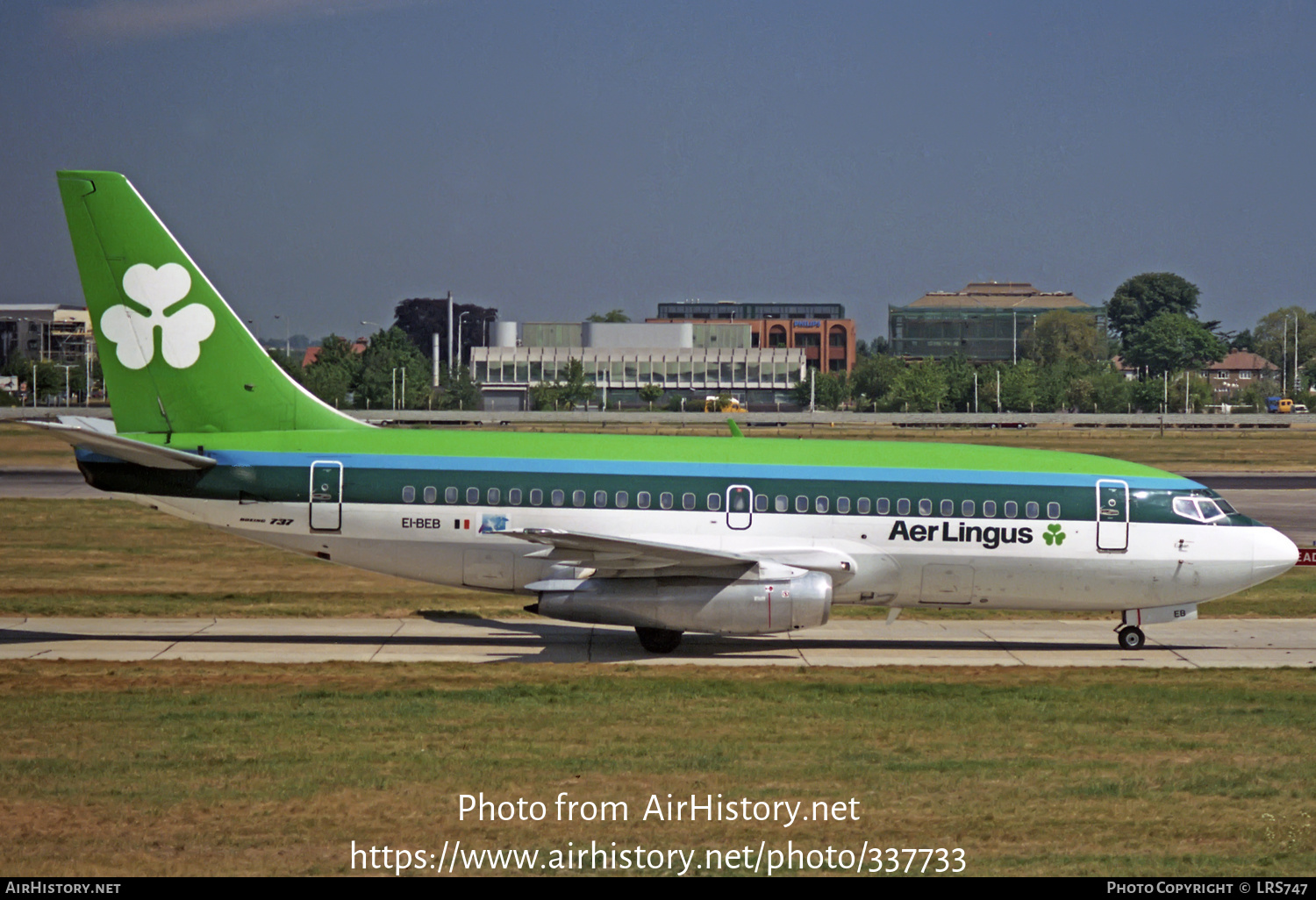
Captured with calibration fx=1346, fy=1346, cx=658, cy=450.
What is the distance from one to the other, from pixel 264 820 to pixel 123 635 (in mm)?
13400

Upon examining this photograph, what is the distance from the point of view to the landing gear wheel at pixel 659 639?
966 inches

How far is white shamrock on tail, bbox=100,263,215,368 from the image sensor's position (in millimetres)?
24969

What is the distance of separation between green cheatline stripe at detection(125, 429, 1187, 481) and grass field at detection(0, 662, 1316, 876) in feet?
13.5

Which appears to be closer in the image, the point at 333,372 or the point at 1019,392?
the point at 333,372

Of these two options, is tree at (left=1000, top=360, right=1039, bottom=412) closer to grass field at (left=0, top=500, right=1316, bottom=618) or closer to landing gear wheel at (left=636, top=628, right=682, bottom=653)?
grass field at (left=0, top=500, right=1316, bottom=618)

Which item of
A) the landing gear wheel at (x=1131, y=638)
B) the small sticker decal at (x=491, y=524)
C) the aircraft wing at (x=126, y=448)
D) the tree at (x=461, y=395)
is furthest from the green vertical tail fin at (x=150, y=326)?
the tree at (x=461, y=395)

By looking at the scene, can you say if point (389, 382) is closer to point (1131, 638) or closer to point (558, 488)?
point (558, 488)

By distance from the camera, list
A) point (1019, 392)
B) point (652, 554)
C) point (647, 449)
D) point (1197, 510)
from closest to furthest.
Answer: point (652, 554) < point (1197, 510) < point (647, 449) < point (1019, 392)

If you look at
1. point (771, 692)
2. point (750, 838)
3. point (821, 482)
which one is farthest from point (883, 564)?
point (750, 838)

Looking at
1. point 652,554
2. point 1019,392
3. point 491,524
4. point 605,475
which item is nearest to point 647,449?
point 605,475

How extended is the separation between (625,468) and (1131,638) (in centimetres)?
1041

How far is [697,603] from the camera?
2311 centimetres

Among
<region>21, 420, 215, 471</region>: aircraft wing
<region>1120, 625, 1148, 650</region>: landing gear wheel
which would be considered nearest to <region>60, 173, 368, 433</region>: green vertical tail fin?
<region>21, 420, 215, 471</region>: aircraft wing

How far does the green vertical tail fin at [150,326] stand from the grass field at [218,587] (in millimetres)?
2355
